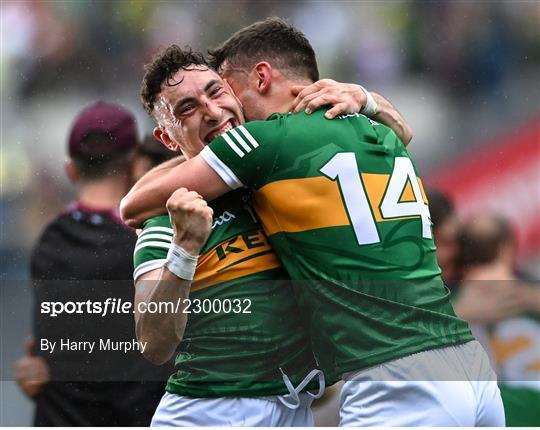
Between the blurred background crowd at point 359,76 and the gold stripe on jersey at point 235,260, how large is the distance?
81.3 inches

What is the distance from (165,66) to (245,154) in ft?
1.85

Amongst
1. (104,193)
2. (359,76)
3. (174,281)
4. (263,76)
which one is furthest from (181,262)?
(359,76)

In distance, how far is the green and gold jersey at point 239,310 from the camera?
102 inches

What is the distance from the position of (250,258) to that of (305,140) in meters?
0.40

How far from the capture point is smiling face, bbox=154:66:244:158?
2.77 meters

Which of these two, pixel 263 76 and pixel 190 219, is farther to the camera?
pixel 263 76

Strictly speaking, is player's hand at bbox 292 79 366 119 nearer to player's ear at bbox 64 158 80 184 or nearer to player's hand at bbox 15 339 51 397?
player's ear at bbox 64 158 80 184

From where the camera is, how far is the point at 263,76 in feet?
9.43

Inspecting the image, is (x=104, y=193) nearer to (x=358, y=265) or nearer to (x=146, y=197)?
(x=146, y=197)

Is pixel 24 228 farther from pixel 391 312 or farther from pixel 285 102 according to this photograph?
pixel 391 312

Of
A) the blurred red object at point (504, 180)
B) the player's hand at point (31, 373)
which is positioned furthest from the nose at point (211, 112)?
the blurred red object at point (504, 180)

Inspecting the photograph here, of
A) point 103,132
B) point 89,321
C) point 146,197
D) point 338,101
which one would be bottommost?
point 89,321

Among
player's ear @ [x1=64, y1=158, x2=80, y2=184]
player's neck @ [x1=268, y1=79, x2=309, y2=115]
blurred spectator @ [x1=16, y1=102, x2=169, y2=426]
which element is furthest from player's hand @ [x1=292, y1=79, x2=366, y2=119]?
player's ear @ [x1=64, y1=158, x2=80, y2=184]

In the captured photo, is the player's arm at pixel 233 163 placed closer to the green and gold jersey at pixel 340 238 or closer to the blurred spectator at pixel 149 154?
the green and gold jersey at pixel 340 238
